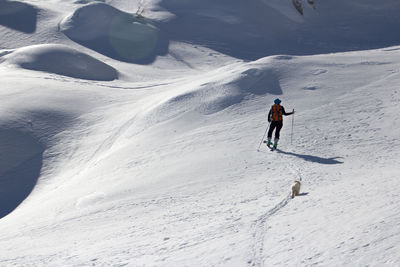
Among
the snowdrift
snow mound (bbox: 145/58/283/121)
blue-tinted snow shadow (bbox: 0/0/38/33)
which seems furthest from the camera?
the snowdrift

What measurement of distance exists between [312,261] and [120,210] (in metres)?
4.67

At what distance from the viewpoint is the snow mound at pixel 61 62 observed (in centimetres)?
2412

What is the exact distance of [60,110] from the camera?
58.4 ft

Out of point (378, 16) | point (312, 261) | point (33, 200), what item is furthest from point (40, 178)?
point (378, 16)

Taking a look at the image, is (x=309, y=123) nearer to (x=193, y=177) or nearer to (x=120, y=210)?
(x=193, y=177)

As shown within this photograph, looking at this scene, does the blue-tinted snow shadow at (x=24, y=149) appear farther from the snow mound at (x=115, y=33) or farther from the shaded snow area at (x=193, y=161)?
the snow mound at (x=115, y=33)

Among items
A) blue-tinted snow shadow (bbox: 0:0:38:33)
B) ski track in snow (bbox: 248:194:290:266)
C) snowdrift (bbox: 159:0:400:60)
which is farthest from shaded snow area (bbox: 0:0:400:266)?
snowdrift (bbox: 159:0:400:60)

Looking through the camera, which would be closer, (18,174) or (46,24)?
(18,174)

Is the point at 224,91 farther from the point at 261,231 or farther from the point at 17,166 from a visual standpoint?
the point at 261,231

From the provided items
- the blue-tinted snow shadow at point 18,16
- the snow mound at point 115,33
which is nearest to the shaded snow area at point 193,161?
the snow mound at point 115,33

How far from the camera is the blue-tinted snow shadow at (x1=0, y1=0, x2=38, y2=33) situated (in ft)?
106

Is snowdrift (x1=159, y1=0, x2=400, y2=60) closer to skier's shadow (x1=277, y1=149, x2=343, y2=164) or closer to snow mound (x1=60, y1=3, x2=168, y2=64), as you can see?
snow mound (x1=60, y1=3, x2=168, y2=64)

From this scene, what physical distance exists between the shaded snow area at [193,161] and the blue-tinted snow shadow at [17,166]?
0.05 metres

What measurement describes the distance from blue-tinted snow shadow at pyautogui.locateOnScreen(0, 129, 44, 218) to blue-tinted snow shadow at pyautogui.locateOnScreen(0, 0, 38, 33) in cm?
1852
